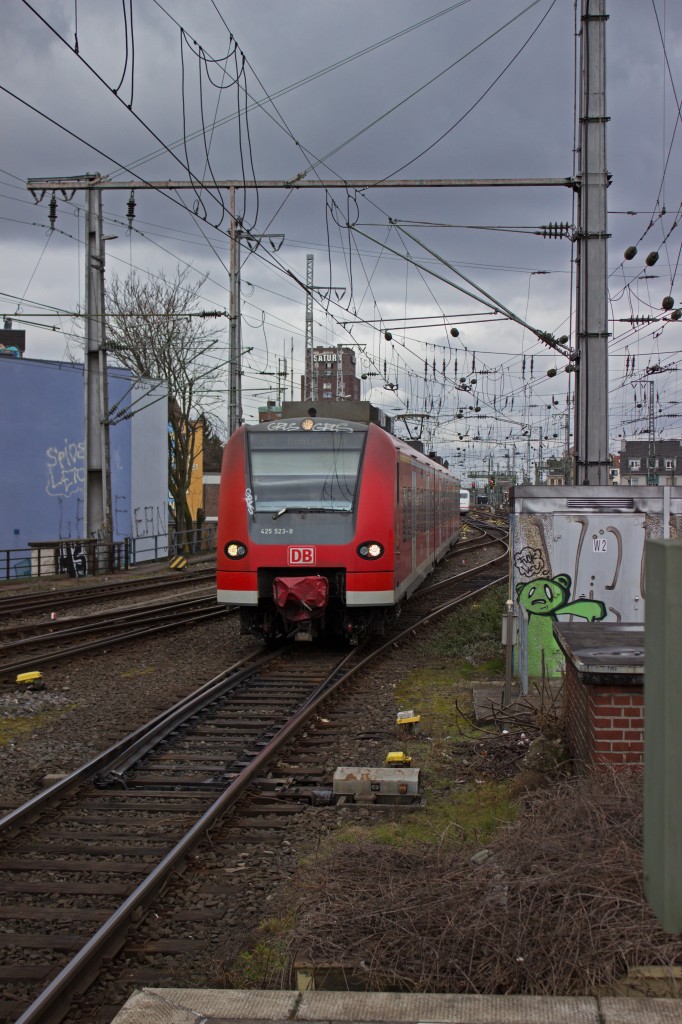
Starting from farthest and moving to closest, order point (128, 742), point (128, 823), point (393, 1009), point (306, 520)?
point (306, 520) < point (128, 742) < point (128, 823) < point (393, 1009)

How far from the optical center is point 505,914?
3570 millimetres

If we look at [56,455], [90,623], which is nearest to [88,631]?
[90,623]

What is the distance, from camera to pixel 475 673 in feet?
36.8

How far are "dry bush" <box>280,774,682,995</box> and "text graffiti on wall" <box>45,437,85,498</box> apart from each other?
93.5ft

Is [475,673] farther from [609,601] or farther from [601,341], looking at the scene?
[601,341]

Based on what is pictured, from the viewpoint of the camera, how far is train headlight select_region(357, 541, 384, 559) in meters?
11.7

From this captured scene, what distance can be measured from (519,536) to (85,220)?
62.1 ft

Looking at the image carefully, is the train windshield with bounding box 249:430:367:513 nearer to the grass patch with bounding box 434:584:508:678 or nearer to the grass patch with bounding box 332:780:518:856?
the grass patch with bounding box 434:584:508:678

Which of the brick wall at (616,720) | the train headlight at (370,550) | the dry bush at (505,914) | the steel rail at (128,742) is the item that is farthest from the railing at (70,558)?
the dry bush at (505,914)

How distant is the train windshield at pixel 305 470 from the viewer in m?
11.9

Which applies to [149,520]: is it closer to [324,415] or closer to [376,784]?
[324,415]

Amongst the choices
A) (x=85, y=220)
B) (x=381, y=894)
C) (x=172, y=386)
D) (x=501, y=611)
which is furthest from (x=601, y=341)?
(x=172, y=386)

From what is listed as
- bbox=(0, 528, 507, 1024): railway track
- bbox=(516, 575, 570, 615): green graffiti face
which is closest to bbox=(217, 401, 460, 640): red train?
bbox=(0, 528, 507, 1024): railway track

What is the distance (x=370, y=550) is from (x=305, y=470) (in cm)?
133
